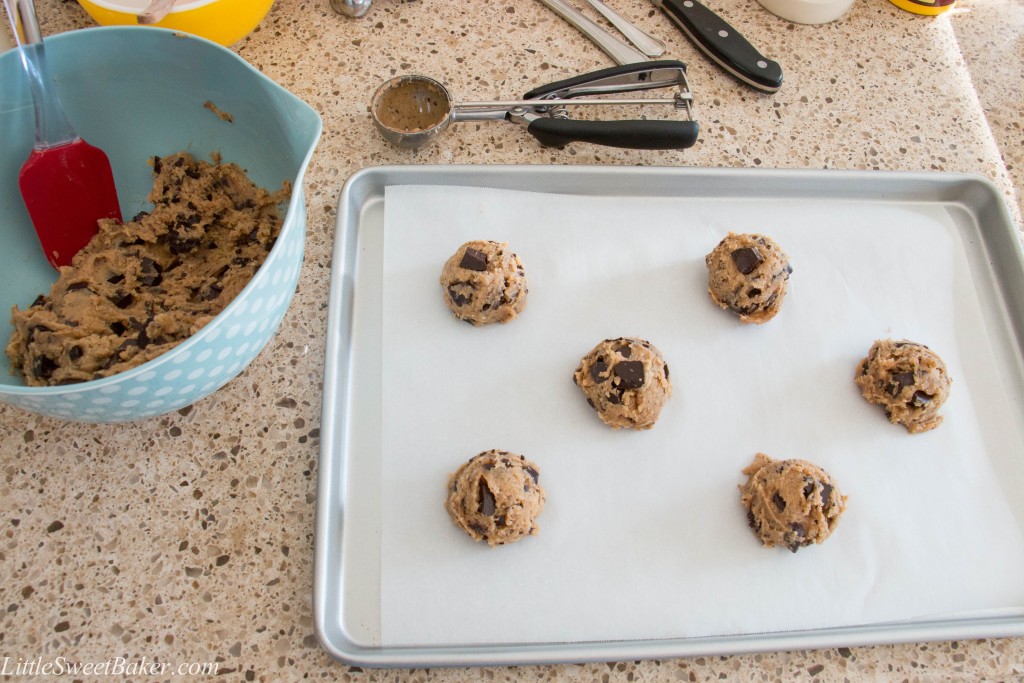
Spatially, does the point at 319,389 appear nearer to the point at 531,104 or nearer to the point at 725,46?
the point at 531,104

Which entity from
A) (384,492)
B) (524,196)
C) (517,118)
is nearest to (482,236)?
(524,196)

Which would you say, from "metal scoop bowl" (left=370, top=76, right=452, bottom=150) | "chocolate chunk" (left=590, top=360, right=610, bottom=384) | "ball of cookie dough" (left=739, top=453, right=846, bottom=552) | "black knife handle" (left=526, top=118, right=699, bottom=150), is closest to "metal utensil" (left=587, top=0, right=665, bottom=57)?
"black knife handle" (left=526, top=118, right=699, bottom=150)

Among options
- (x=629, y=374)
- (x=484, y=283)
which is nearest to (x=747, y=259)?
(x=629, y=374)

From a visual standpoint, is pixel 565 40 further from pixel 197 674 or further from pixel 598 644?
pixel 197 674

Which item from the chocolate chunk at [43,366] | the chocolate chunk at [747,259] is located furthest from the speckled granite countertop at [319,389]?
the chocolate chunk at [747,259]

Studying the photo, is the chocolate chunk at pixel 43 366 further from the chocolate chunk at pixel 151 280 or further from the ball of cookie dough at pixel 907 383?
the ball of cookie dough at pixel 907 383

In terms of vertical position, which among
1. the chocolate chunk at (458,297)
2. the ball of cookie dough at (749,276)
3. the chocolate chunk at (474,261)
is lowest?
the chocolate chunk at (458,297)
